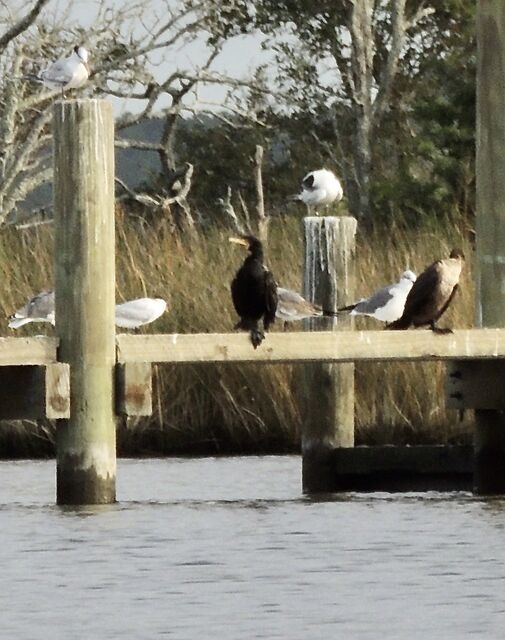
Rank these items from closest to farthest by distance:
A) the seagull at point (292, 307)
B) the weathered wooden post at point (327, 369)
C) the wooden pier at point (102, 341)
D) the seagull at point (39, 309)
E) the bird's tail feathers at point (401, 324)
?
the wooden pier at point (102, 341)
the bird's tail feathers at point (401, 324)
the seagull at point (292, 307)
the weathered wooden post at point (327, 369)
the seagull at point (39, 309)

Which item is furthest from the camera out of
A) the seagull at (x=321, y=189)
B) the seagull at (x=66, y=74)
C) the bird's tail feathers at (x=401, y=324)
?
the seagull at (x=66, y=74)

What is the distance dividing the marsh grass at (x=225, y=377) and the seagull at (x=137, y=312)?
1.66 metres

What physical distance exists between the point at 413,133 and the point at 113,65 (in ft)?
24.9

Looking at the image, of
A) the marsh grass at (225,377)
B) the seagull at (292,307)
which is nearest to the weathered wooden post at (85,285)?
the seagull at (292,307)

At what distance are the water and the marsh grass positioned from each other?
1441 millimetres

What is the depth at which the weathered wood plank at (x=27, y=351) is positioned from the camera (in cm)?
1191

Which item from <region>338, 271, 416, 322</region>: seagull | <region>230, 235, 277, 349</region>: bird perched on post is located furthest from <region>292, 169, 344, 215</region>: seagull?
<region>230, 235, 277, 349</region>: bird perched on post

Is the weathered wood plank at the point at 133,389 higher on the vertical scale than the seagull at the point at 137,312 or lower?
lower

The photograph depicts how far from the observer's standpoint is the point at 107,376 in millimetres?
12266

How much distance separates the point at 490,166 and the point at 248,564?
341 cm

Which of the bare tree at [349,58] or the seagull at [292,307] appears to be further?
the bare tree at [349,58]

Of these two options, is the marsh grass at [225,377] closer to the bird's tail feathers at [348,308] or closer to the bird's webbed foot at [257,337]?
the bird's tail feathers at [348,308]

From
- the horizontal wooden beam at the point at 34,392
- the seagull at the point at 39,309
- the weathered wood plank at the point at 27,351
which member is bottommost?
the horizontal wooden beam at the point at 34,392

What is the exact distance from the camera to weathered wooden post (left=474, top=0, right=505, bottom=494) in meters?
13.2
